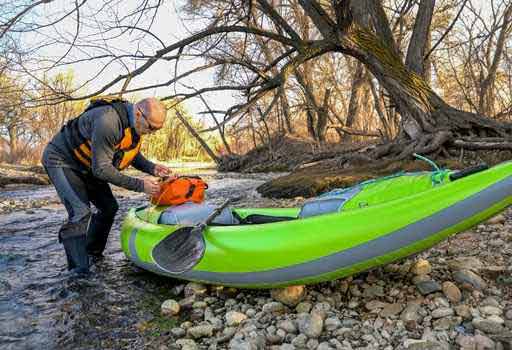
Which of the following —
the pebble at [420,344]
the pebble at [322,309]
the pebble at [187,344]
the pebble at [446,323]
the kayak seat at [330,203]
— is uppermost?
the kayak seat at [330,203]

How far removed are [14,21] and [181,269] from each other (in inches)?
186

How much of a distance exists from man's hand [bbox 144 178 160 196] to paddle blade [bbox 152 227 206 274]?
1.67 ft

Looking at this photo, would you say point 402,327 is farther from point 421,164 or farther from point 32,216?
point 32,216

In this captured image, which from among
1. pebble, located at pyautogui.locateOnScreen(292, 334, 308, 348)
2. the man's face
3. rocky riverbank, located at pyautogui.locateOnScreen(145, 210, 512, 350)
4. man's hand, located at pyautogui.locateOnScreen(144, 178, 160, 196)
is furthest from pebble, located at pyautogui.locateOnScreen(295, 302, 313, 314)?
the man's face

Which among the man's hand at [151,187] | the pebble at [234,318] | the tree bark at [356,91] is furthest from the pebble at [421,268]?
the tree bark at [356,91]

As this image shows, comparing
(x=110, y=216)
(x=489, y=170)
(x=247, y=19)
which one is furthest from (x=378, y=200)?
(x=247, y=19)

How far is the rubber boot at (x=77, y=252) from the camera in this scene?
346cm

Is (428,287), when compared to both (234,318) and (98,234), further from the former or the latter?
(98,234)

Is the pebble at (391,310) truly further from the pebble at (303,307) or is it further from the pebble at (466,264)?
the pebble at (466,264)

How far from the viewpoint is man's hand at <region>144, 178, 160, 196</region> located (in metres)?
3.28

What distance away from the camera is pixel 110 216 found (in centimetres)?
402

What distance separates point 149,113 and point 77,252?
130cm

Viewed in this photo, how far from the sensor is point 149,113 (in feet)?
10.8

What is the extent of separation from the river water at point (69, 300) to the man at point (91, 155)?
31cm
